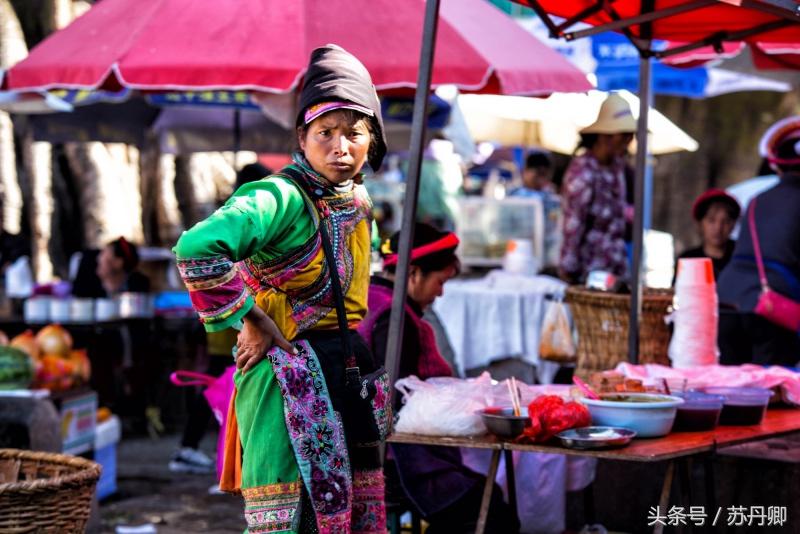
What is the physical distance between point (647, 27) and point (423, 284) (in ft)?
5.73

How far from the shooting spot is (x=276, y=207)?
3.10 metres

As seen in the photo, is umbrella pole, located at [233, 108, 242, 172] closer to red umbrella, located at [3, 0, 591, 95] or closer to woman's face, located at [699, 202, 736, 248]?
red umbrella, located at [3, 0, 591, 95]

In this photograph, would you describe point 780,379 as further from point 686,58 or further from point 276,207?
point 276,207

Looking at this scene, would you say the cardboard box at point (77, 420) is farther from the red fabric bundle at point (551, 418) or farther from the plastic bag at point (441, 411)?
the red fabric bundle at point (551, 418)

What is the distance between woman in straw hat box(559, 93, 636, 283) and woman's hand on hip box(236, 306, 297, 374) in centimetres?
540

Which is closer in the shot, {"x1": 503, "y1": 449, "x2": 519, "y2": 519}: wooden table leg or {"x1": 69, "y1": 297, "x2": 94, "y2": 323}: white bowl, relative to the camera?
{"x1": 503, "y1": 449, "x2": 519, "y2": 519}: wooden table leg

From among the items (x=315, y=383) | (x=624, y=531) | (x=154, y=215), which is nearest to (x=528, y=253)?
(x=624, y=531)

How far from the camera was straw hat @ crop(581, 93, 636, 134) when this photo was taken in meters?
8.22

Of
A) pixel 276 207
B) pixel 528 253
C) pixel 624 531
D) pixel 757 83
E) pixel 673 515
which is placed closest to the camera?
pixel 276 207

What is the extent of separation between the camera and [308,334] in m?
3.27

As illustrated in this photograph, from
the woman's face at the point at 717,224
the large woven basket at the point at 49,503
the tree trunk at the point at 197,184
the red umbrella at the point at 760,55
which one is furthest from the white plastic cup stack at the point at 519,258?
the tree trunk at the point at 197,184

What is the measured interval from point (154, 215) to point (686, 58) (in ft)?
51.6

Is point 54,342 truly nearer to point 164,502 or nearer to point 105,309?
point 164,502

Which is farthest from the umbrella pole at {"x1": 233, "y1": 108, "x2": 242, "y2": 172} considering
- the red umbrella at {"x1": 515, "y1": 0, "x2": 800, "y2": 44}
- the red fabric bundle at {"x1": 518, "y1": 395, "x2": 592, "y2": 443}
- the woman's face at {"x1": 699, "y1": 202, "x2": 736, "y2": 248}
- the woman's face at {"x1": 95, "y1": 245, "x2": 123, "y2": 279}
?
the red fabric bundle at {"x1": 518, "y1": 395, "x2": 592, "y2": 443}
